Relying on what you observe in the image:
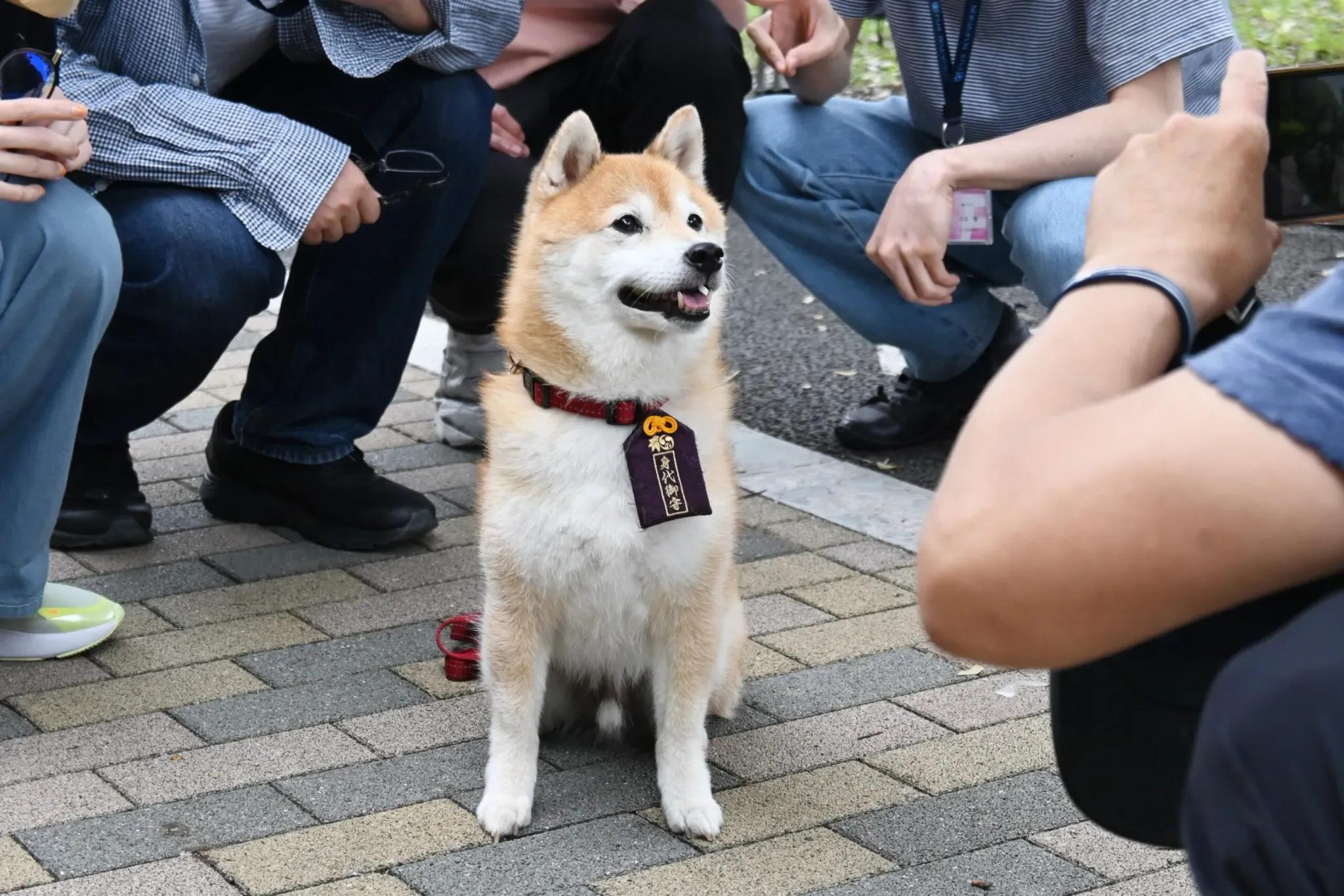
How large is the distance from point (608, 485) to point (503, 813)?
0.45 metres

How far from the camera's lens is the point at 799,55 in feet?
10.8

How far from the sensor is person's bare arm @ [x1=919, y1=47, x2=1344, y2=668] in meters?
0.83

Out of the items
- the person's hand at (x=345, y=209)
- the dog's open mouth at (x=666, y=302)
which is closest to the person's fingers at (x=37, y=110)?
the person's hand at (x=345, y=209)

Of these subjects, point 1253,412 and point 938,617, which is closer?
point 1253,412

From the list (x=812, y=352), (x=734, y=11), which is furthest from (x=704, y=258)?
(x=812, y=352)

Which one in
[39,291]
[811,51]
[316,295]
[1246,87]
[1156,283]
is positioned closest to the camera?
[1156,283]

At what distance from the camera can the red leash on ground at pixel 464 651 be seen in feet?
7.98

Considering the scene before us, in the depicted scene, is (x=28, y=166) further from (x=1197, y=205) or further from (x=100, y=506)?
(x=1197, y=205)

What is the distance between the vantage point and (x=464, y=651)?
8.05ft

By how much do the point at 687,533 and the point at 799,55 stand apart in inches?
63.3

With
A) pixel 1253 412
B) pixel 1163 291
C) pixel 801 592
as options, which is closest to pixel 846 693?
pixel 801 592

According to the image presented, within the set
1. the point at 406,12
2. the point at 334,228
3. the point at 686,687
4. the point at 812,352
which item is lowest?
the point at 812,352

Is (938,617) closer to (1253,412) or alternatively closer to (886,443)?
(1253,412)

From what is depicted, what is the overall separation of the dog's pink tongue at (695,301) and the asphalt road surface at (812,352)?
1.30 meters
